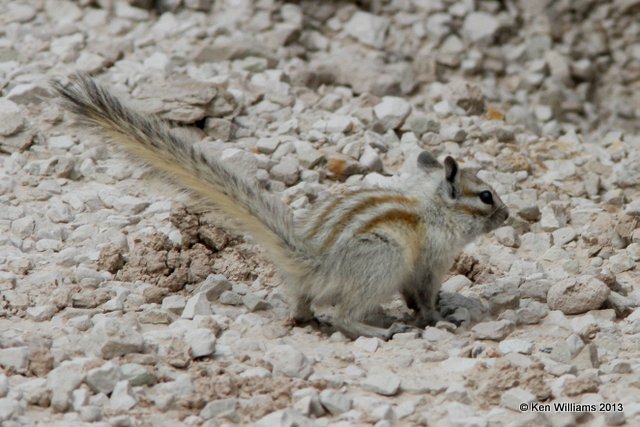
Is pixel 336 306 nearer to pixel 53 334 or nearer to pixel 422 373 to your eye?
pixel 422 373

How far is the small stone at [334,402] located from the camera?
14.0 ft

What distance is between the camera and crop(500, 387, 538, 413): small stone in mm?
4340

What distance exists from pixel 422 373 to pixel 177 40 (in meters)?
3.85

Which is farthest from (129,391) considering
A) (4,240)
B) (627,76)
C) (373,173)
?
(627,76)

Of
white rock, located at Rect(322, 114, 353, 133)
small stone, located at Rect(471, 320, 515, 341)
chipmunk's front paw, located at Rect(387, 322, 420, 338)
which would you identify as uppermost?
white rock, located at Rect(322, 114, 353, 133)

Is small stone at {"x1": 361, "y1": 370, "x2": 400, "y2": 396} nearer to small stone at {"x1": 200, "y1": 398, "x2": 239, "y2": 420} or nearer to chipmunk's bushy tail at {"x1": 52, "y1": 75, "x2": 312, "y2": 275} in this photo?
small stone at {"x1": 200, "y1": 398, "x2": 239, "y2": 420}

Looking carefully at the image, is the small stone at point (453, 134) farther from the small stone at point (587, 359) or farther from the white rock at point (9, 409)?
the white rock at point (9, 409)

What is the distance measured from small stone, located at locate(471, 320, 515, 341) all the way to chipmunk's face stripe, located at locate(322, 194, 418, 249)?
69 centimetres

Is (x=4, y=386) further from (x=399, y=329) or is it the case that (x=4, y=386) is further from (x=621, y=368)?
(x=621, y=368)

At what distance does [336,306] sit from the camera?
205 inches

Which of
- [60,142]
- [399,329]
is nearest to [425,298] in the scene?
[399,329]

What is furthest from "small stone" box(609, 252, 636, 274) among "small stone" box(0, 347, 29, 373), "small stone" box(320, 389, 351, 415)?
"small stone" box(0, 347, 29, 373)

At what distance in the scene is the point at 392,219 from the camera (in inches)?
206

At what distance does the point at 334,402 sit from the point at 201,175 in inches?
52.4
